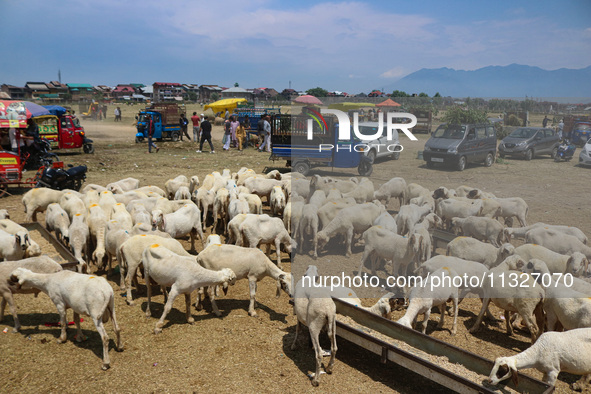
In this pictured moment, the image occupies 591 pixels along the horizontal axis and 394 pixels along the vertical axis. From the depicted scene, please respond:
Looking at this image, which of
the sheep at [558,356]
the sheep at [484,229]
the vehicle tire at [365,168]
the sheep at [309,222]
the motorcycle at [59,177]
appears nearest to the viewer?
the sheep at [558,356]

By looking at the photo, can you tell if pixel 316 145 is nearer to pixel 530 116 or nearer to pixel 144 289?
pixel 530 116

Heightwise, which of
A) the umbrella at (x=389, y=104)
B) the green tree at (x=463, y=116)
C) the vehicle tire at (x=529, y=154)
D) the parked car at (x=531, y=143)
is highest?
the umbrella at (x=389, y=104)

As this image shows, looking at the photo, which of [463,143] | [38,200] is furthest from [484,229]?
[38,200]

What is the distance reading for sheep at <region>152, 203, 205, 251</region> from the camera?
8.66m

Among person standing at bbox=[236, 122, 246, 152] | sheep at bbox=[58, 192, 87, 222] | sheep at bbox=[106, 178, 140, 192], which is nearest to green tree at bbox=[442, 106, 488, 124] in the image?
sheep at bbox=[58, 192, 87, 222]

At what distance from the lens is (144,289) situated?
25.6ft

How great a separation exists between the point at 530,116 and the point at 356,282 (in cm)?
479

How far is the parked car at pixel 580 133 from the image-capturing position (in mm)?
7725

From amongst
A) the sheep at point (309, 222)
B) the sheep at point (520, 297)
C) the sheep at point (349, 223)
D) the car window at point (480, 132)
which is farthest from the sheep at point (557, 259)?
the sheep at point (309, 222)

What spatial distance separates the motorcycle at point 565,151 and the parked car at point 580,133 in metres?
0.12

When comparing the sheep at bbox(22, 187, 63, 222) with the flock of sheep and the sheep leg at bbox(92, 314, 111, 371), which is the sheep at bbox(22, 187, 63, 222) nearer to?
the flock of sheep

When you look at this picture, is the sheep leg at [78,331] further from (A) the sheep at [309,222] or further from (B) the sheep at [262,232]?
(A) the sheep at [309,222]

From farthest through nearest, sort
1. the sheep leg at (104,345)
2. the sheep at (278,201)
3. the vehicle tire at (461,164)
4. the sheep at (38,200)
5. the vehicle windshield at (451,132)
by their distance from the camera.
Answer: the sheep at (278,201) → the sheep at (38,200) → the vehicle tire at (461,164) → the vehicle windshield at (451,132) → the sheep leg at (104,345)

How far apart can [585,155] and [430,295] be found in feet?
14.8
